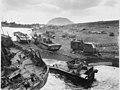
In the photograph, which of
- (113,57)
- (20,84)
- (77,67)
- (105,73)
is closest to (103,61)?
(113,57)

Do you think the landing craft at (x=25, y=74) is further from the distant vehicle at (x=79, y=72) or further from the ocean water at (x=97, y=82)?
the distant vehicle at (x=79, y=72)

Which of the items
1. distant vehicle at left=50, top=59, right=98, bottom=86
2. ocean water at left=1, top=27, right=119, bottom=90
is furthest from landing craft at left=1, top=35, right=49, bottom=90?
distant vehicle at left=50, top=59, right=98, bottom=86

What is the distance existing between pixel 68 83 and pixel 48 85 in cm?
236

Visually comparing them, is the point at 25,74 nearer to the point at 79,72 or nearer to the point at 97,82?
the point at 79,72

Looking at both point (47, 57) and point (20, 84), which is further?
point (47, 57)

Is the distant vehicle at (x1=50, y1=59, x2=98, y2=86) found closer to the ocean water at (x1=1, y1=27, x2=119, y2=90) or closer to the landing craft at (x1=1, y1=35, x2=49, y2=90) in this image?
the ocean water at (x1=1, y1=27, x2=119, y2=90)

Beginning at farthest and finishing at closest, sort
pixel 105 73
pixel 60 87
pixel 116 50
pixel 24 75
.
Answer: pixel 116 50, pixel 105 73, pixel 60 87, pixel 24 75

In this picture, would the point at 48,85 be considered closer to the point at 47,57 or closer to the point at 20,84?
the point at 20,84

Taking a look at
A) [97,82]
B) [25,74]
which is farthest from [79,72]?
[25,74]

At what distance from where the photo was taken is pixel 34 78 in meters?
15.1

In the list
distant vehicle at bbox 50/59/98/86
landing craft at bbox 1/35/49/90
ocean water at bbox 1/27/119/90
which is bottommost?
ocean water at bbox 1/27/119/90

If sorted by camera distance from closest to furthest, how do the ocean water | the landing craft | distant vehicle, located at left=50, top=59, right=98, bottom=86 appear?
1. the landing craft
2. distant vehicle, located at left=50, top=59, right=98, bottom=86
3. the ocean water

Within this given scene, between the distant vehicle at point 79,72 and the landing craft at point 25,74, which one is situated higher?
the landing craft at point 25,74

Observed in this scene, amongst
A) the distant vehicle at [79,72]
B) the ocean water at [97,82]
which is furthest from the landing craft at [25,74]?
the distant vehicle at [79,72]
